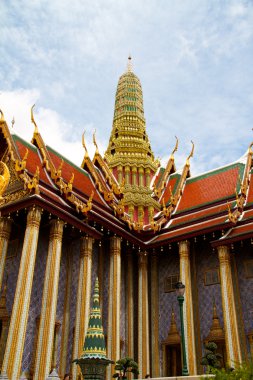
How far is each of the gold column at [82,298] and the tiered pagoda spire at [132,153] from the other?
176 inches

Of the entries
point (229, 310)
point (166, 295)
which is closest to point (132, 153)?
point (166, 295)

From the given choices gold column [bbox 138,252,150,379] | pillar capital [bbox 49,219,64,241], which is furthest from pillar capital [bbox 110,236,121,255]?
pillar capital [bbox 49,219,64,241]

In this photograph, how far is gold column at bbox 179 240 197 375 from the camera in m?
13.5

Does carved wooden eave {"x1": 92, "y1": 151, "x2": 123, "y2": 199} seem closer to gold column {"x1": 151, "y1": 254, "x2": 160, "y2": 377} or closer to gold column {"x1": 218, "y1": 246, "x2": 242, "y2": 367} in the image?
gold column {"x1": 151, "y1": 254, "x2": 160, "y2": 377}

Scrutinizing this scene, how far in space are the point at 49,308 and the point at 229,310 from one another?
542 cm

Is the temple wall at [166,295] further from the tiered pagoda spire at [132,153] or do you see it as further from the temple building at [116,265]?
the tiered pagoda spire at [132,153]

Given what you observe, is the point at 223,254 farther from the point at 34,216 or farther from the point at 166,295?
the point at 34,216

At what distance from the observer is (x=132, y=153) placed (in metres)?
21.4

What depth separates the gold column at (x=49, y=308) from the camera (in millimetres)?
10906

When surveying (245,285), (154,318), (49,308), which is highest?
(245,285)

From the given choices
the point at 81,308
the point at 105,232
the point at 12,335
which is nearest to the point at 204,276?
the point at 105,232

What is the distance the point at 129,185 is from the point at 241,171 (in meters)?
4.95

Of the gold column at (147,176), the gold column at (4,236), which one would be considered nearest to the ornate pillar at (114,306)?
the gold column at (4,236)

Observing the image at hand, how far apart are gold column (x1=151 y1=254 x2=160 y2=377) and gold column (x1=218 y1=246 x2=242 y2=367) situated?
308cm
